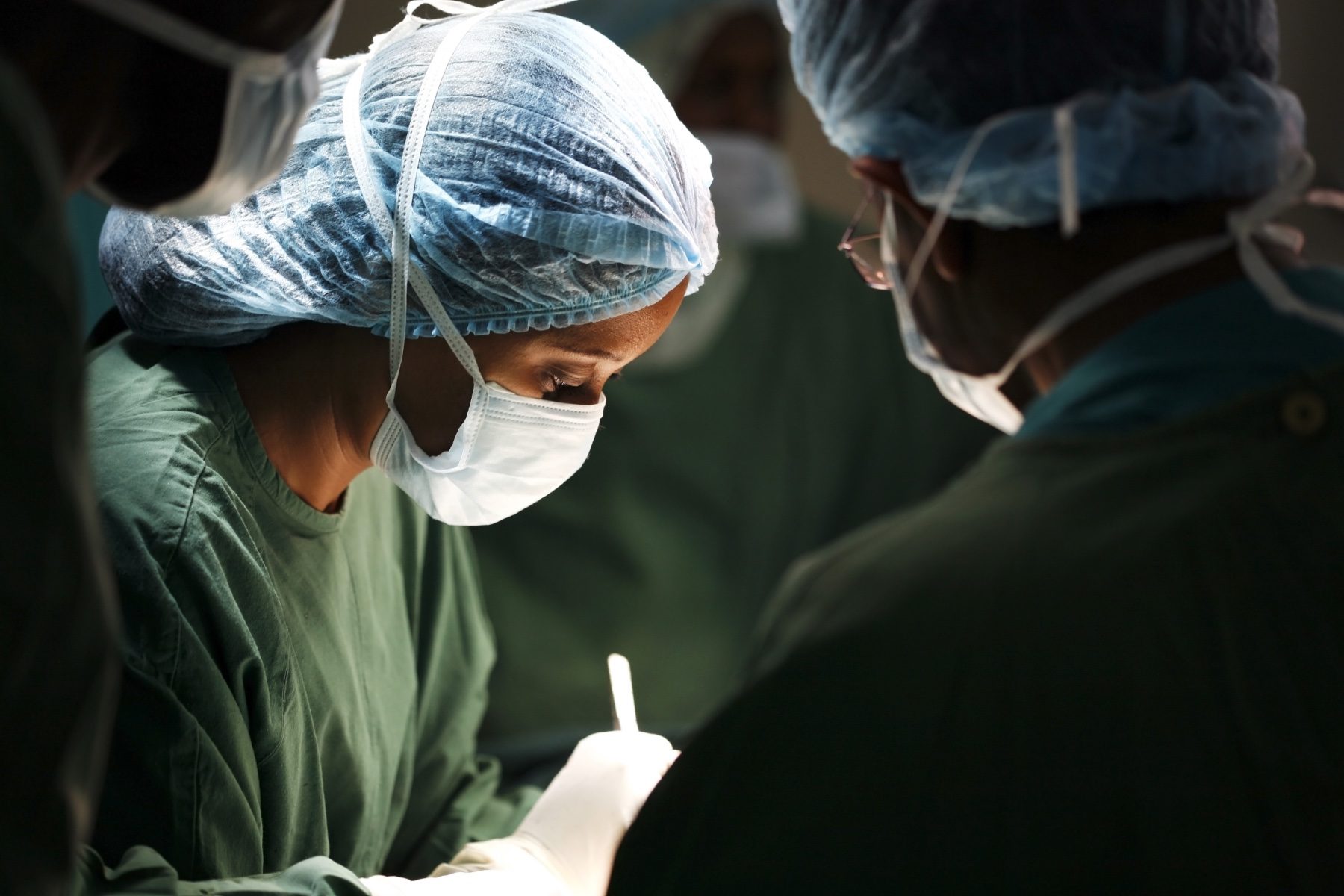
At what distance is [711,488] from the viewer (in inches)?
101

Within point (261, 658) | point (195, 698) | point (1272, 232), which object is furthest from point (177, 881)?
point (1272, 232)

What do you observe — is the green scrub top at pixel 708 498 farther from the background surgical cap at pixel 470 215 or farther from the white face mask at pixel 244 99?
the white face mask at pixel 244 99

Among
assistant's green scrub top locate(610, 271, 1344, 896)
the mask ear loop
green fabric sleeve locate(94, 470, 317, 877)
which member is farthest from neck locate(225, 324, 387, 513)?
the mask ear loop

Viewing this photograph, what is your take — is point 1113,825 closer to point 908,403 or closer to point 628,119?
point 628,119

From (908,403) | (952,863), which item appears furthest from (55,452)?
(908,403)

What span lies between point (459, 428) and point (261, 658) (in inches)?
14.9

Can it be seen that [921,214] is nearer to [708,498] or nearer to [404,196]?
[404,196]

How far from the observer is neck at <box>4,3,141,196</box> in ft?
2.94

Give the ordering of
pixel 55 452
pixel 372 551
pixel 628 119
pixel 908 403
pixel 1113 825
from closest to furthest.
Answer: pixel 55 452 → pixel 1113 825 → pixel 628 119 → pixel 372 551 → pixel 908 403

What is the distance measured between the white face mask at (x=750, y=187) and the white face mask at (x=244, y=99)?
131 centimetres

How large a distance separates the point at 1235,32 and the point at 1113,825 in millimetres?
658

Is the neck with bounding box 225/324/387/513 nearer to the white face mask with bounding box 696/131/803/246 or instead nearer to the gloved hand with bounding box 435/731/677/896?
the gloved hand with bounding box 435/731/677/896

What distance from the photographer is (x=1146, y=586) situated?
36.4 inches

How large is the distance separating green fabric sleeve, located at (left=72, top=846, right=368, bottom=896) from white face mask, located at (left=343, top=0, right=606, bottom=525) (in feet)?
1.74
